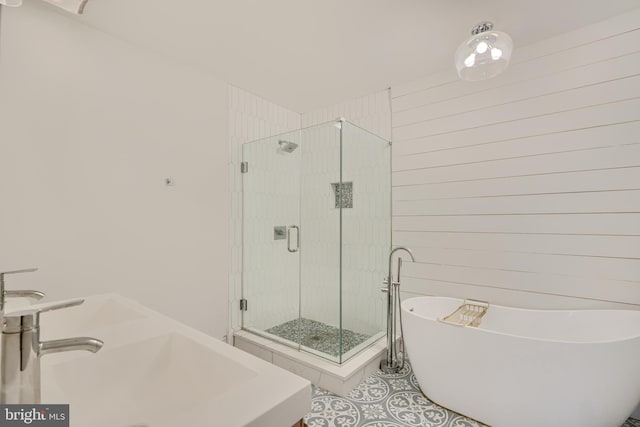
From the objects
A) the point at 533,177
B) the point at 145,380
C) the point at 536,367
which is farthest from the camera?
the point at 533,177

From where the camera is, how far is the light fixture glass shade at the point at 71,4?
5.24 ft

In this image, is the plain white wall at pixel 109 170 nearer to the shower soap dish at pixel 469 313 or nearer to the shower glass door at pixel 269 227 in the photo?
the shower glass door at pixel 269 227

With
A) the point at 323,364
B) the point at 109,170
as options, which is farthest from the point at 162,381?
the point at 109,170

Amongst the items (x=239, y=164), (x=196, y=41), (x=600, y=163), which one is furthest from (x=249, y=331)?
(x=600, y=163)

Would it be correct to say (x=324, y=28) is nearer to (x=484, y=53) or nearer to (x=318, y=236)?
(x=484, y=53)

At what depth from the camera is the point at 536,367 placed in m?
1.56

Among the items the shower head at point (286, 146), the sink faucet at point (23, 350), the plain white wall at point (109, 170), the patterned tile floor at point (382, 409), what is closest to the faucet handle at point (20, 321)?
the sink faucet at point (23, 350)

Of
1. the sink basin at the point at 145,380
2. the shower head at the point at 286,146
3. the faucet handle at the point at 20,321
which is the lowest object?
the sink basin at the point at 145,380

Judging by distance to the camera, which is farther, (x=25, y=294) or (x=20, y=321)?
(x=25, y=294)

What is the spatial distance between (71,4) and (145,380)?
6.46ft

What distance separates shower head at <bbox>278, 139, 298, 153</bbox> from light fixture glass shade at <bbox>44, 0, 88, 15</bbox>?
1612mm

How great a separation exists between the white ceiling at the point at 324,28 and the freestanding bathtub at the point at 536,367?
6.17 feet

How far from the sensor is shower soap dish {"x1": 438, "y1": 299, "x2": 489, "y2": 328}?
2.12m

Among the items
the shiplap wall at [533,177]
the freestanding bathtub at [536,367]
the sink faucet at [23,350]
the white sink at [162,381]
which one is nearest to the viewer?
the sink faucet at [23,350]
